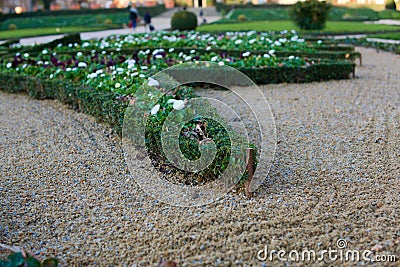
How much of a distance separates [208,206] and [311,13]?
47.0 ft

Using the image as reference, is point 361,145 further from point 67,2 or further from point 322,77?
point 67,2

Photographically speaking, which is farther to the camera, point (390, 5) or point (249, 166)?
point (390, 5)

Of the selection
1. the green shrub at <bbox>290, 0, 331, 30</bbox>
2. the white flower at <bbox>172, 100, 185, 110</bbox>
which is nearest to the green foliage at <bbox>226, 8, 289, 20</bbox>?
the green shrub at <bbox>290, 0, 331, 30</bbox>

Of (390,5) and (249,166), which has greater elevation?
(249,166)

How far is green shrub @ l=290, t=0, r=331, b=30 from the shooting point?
55.2 ft

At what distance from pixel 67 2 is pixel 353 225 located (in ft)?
110

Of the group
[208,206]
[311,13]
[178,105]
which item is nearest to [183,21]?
[311,13]

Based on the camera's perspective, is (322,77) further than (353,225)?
Yes

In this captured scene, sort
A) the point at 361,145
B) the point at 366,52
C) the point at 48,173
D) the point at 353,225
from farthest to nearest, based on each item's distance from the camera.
→ the point at 366,52 < the point at 361,145 < the point at 48,173 < the point at 353,225

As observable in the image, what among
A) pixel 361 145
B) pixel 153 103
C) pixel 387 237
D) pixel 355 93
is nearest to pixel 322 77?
pixel 355 93

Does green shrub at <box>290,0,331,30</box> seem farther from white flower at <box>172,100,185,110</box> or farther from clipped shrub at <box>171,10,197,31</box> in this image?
white flower at <box>172,100,185,110</box>

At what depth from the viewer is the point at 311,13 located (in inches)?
667

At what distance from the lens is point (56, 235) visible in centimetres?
346

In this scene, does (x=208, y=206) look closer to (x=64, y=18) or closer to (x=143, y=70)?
(x=143, y=70)
